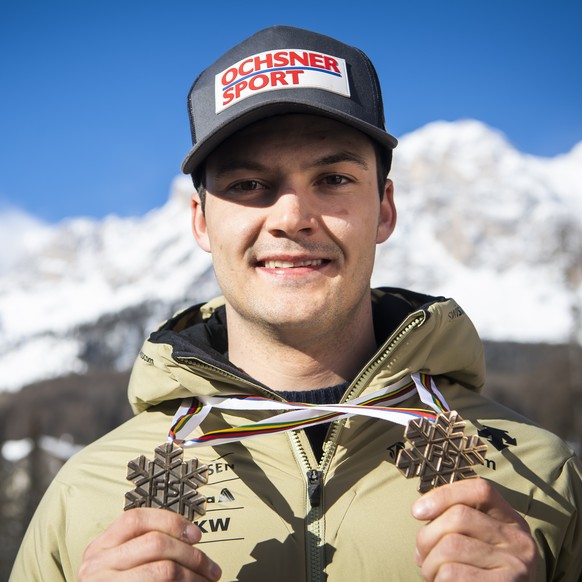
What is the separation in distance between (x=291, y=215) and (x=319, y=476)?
113 centimetres

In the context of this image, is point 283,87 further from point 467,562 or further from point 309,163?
point 467,562

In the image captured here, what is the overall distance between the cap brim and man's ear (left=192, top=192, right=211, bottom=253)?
20.4 inches

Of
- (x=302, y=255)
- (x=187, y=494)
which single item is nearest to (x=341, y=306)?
(x=302, y=255)

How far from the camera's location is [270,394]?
3.24 metres

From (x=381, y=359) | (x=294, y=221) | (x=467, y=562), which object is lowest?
(x=467, y=562)

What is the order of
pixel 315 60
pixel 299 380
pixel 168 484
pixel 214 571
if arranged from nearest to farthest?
1. pixel 214 571
2. pixel 168 484
3. pixel 315 60
4. pixel 299 380

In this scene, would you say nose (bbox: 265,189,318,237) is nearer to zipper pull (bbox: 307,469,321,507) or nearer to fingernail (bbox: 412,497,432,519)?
zipper pull (bbox: 307,469,321,507)

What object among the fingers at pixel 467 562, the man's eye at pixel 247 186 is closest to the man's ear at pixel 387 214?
the man's eye at pixel 247 186

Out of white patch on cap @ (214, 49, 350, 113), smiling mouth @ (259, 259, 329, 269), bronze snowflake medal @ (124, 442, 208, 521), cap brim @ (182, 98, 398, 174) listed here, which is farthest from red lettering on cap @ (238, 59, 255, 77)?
bronze snowflake medal @ (124, 442, 208, 521)

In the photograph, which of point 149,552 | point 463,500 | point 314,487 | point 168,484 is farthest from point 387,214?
point 149,552

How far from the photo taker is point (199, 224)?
12.9 feet

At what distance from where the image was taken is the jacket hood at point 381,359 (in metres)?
3.25

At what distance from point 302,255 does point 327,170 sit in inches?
16.4

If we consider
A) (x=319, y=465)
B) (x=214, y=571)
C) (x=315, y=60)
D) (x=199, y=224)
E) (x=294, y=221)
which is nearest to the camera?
(x=214, y=571)
